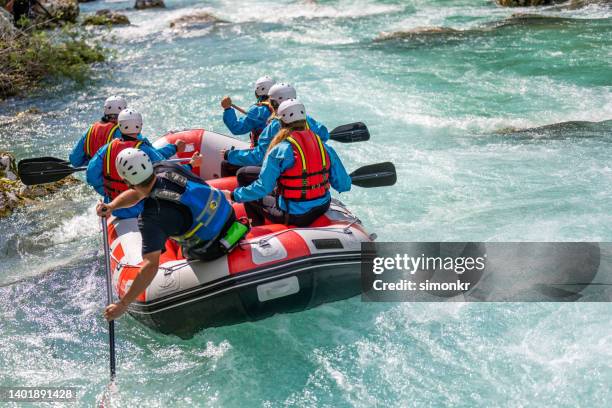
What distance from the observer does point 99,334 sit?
5.29 meters

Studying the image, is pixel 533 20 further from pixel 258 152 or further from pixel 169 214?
pixel 169 214

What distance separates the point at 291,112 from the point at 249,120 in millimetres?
1634

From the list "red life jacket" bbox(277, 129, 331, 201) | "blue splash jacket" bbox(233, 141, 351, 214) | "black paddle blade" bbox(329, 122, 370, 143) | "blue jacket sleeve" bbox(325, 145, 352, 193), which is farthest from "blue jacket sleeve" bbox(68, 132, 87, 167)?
"blue jacket sleeve" bbox(325, 145, 352, 193)

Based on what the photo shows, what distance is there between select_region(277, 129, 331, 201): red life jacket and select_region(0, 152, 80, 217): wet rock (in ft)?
12.3

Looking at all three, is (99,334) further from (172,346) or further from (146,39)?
(146,39)

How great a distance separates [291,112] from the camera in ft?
16.0

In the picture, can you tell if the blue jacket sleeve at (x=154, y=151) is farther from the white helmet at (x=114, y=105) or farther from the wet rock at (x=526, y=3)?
the wet rock at (x=526, y=3)

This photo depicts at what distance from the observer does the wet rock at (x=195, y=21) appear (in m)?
16.8

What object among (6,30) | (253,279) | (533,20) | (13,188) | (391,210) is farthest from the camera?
(533,20)

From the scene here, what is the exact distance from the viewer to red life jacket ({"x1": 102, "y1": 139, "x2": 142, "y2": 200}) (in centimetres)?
551

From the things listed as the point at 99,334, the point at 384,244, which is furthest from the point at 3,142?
the point at 384,244

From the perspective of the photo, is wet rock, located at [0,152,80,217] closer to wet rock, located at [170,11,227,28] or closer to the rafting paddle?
the rafting paddle

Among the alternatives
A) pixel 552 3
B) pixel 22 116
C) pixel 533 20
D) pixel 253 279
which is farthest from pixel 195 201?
pixel 552 3

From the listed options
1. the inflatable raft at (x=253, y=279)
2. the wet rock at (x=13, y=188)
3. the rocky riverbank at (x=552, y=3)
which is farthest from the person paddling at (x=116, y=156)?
the rocky riverbank at (x=552, y=3)
